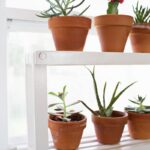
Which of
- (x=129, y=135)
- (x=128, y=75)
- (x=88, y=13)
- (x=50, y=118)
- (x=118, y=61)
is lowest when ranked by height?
(x=129, y=135)

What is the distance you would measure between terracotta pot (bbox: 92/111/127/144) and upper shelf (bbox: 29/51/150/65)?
0.22 m

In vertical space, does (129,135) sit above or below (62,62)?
below

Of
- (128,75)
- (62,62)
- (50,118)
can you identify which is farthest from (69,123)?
(128,75)

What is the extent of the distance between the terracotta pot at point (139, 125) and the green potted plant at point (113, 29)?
291 mm

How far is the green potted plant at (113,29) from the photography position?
0.86m

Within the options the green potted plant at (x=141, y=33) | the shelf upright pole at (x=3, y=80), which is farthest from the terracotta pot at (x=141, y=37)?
the shelf upright pole at (x=3, y=80)

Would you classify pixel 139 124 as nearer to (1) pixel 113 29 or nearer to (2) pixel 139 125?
(2) pixel 139 125

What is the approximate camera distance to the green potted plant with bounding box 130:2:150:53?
0.95 m

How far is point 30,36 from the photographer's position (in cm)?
103

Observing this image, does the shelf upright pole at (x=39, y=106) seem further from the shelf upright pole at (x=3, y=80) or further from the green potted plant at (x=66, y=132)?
the shelf upright pole at (x=3, y=80)

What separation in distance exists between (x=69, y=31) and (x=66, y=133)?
34 centimetres

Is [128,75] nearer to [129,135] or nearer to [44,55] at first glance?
[129,135]

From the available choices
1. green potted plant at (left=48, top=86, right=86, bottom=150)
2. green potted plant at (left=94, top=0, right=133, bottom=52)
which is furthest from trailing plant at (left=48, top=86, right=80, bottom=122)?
green potted plant at (left=94, top=0, right=133, bottom=52)

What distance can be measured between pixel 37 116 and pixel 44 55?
182 millimetres
